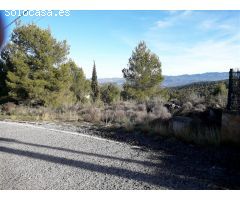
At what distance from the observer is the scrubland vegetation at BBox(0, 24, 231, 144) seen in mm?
16839

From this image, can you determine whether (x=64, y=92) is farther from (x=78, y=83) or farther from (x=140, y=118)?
(x=78, y=83)

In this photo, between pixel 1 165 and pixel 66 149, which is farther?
pixel 66 149

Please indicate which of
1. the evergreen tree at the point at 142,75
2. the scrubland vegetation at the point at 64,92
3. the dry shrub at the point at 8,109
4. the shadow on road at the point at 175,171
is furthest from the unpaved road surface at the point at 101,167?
Result: the evergreen tree at the point at 142,75

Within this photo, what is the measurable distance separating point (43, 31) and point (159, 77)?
13.2m

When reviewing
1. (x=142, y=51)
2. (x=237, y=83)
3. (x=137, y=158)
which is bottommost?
(x=137, y=158)

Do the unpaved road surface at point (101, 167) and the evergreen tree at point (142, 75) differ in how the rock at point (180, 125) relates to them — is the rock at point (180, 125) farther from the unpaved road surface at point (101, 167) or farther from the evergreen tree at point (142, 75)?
the evergreen tree at point (142, 75)

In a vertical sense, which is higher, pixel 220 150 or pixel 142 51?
pixel 142 51

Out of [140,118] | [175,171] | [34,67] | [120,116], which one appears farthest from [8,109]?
[175,171]

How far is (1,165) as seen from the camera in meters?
7.75

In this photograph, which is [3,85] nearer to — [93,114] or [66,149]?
[93,114]

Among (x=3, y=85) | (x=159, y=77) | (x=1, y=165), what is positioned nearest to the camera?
(x=1, y=165)

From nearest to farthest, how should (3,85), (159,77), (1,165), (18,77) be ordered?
(1,165)
(18,77)
(3,85)
(159,77)

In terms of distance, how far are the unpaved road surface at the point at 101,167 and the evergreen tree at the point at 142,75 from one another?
23.3 metres

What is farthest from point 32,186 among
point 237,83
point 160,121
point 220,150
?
point 160,121
